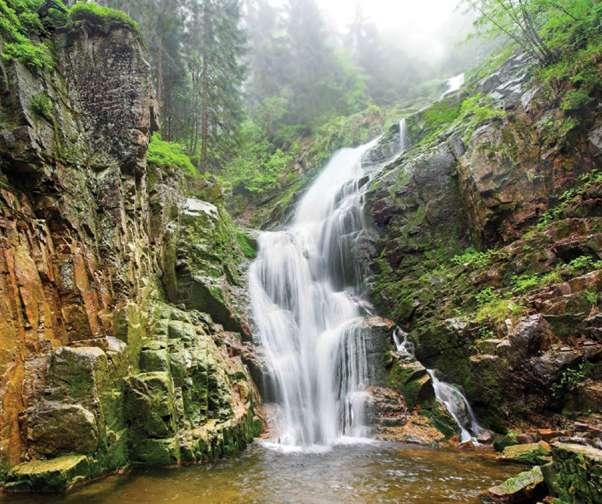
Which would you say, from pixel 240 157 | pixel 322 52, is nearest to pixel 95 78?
pixel 240 157

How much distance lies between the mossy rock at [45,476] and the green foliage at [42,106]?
6.53 metres

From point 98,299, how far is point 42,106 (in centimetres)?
415

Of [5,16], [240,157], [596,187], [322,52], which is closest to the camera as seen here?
[5,16]

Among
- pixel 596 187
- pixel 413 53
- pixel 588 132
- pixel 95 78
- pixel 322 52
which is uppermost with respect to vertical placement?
pixel 413 53

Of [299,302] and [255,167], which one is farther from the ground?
[255,167]

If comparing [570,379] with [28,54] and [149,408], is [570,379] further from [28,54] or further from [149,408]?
[28,54]

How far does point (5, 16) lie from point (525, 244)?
44.8 feet

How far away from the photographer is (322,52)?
112 ft

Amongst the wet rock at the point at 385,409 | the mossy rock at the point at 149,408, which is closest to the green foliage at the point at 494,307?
the wet rock at the point at 385,409

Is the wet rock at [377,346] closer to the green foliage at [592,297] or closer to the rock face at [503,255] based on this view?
the rock face at [503,255]

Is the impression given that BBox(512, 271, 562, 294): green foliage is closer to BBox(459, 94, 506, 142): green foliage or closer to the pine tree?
BBox(459, 94, 506, 142): green foliage

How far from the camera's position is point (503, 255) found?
11.8 metres

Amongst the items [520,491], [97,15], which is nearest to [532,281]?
[520,491]

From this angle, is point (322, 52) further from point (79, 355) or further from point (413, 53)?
point (79, 355)
